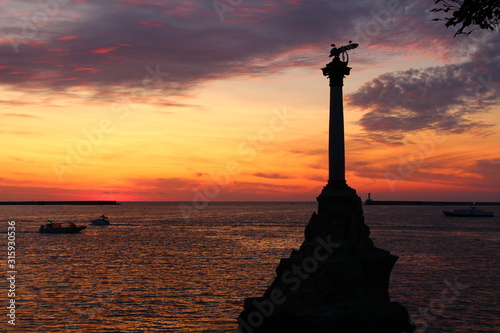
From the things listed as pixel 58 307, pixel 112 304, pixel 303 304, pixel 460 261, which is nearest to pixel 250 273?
pixel 112 304

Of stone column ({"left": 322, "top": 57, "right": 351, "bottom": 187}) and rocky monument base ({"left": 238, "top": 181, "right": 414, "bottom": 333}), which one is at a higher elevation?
stone column ({"left": 322, "top": 57, "right": 351, "bottom": 187})

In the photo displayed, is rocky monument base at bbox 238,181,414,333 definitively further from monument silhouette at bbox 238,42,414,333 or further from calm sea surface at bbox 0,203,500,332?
calm sea surface at bbox 0,203,500,332

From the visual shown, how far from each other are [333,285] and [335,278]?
359mm

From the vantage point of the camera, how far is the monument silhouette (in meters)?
23.3

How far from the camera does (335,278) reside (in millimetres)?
24734

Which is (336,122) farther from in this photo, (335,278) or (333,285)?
(333,285)

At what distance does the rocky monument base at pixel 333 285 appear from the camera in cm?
2323

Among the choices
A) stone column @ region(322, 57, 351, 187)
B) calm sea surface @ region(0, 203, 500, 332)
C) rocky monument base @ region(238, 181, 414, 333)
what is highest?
Answer: stone column @ region(322, 57, 351, 187)

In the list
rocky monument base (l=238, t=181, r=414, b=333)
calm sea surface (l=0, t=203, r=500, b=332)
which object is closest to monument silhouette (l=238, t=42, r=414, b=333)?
rocky monument base (l=238, t=181, r=414, b=333)

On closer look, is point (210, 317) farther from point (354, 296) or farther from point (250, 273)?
point (250, 273)

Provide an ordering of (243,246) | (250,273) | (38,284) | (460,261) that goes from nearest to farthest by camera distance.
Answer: (38,284) < (250,273) < (460,261) < (243,246)

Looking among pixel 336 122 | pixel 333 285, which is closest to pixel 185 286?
pixel 333 285

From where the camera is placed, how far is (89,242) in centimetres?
7962

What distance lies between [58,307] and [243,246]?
4102cm
